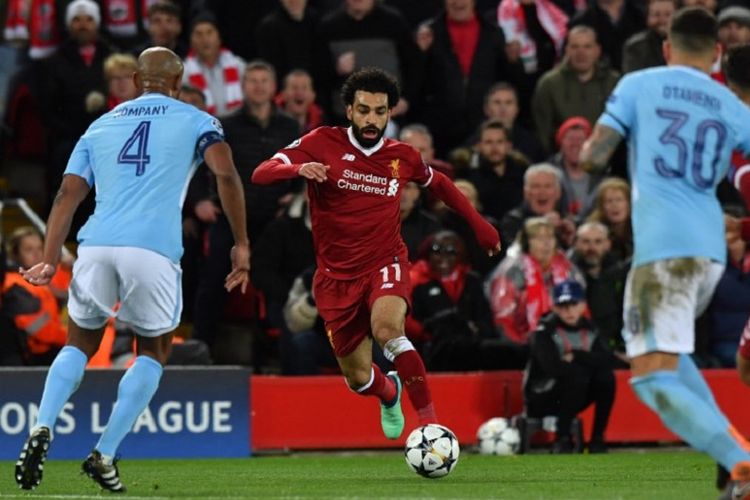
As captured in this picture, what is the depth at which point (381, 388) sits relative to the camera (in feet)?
37.6

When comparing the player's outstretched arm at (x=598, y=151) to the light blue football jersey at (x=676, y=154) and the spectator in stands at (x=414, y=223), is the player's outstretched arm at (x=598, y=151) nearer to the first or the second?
the light blue football jersey at (x=676, y=154)

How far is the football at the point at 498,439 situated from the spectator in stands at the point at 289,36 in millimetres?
5130

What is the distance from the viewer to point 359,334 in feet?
37.3

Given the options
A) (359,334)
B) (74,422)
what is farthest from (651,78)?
(74,422)

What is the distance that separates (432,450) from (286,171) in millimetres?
1850

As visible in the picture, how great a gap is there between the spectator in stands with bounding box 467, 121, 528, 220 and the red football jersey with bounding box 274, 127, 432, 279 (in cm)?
516

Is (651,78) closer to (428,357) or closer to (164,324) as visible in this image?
(164,324)

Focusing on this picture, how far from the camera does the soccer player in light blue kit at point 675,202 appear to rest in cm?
775

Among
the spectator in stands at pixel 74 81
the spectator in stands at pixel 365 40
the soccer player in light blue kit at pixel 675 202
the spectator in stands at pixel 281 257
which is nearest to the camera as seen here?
the soccer player in light blue kit at pixel 675 202

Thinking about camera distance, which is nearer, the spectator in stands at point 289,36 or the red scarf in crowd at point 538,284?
the red scarf in crowd at point 538,284

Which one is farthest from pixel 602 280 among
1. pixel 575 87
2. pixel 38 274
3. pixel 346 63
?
pixel 38 274

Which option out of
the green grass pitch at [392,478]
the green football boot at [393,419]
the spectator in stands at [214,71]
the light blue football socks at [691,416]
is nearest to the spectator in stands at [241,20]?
the spectator in stands at [214,71]

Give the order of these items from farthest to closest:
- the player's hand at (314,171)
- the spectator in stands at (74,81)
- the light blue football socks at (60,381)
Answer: the spectator in stands at (74,81) → the player's hand at (314,171) → the light blue football socks at (60,381)

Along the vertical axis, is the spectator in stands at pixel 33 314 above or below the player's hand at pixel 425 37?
below
